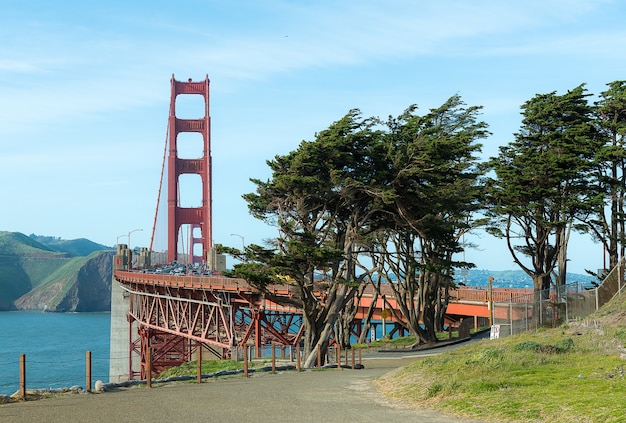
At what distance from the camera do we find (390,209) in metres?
36.8

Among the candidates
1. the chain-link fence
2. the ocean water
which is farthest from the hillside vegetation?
the ocean water

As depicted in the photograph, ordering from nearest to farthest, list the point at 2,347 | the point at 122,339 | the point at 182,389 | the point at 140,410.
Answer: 1. the point at 140,410
2. the point at 182,389
3. the point at 122,339
4. the point at 2,347

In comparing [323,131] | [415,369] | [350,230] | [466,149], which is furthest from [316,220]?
[415,369]

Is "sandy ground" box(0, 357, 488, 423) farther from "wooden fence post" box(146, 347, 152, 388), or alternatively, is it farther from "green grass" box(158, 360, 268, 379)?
"green grass" box(158, 360, 268, 379)

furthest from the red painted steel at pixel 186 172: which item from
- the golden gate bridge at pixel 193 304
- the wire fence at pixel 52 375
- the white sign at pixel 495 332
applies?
the white sign at pixel 495 332

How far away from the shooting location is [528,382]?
1745 cm

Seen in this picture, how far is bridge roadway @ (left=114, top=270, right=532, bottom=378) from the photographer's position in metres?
55.3

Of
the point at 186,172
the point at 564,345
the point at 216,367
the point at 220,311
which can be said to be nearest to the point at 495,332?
the point at 564,345

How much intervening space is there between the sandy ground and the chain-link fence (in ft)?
54.3

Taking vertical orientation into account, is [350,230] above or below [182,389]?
above

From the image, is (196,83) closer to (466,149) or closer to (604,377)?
(466,149)

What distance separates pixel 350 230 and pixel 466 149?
35.8ft

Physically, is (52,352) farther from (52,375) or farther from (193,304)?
(193,304)

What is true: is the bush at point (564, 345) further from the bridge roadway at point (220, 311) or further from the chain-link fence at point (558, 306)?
the bridge roadway at point (220, 311)
